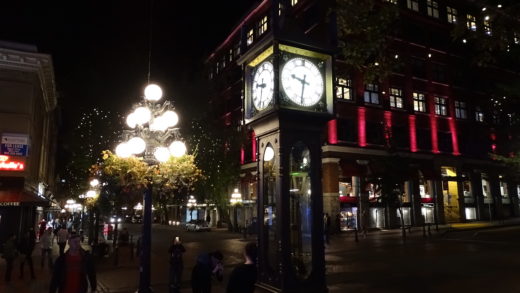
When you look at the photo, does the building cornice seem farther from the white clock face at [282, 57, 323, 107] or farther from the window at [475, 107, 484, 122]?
the window at [475, 107, 484, 122]

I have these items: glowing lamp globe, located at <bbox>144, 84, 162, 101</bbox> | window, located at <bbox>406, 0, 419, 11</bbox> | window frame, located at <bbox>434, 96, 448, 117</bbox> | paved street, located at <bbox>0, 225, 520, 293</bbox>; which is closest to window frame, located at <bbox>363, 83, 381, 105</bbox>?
window frame, located at <bbox>434, 96, 448, 117</bbox>

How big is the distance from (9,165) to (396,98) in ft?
110

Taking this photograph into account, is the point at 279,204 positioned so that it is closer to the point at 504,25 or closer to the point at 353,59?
the point at 353,59

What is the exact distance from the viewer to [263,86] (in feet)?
29.5

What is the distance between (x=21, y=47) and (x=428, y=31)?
3648cm

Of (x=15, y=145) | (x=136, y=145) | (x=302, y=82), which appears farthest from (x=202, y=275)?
(x=15, y=145)

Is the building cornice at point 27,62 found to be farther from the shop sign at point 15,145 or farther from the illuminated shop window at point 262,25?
the illuminated shop window at point 262,25

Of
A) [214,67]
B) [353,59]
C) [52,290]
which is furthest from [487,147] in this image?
[52,290]

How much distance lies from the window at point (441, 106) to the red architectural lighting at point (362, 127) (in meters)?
10.6

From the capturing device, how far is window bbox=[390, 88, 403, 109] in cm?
4031

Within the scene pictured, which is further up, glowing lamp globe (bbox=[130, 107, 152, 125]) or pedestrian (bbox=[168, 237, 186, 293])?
glowing lamp globe (bbox=[130, 107, 152, 125])

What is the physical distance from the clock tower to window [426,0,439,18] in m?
39.3

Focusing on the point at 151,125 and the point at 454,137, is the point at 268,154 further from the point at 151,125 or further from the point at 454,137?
the point at 454,137

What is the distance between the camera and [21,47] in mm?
21781
